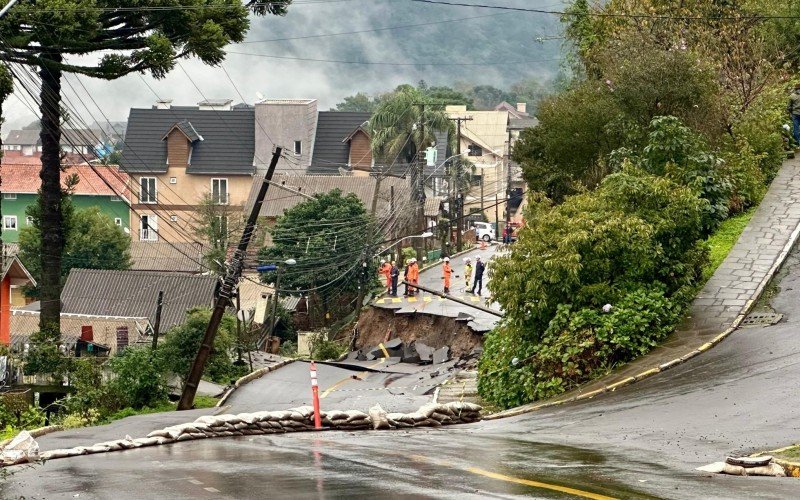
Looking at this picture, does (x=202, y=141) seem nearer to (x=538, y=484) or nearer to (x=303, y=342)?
(x=303, y=342)

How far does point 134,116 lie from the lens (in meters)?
108

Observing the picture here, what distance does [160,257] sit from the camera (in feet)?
282

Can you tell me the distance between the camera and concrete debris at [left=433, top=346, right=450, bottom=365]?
4198 centimetres

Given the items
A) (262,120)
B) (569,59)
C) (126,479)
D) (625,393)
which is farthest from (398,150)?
(126,479)

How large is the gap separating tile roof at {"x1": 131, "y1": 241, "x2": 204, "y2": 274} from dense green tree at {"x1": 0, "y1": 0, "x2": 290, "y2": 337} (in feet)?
139

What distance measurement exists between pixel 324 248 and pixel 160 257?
1072 inches

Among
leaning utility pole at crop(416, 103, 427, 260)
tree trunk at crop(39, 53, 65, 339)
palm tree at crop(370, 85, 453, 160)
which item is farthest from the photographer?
palm tree at crop(370, 85, 453, 160)

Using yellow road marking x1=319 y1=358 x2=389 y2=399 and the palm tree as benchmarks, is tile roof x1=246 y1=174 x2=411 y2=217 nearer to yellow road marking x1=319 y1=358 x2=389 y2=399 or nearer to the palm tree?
the palm tree

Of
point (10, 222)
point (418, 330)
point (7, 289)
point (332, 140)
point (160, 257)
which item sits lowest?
point (418, 330)

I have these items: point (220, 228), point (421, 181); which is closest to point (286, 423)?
point (421, 181)

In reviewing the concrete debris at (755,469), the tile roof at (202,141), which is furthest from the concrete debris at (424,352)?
the tile roof at (202,141)

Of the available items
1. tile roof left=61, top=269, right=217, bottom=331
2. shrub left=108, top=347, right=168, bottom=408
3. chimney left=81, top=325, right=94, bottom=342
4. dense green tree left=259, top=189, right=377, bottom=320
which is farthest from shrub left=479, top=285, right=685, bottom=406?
chimney left=81, top=325, right=94, bottom=342

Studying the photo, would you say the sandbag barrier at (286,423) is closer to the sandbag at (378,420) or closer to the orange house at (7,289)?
the sandbag at (378,420)

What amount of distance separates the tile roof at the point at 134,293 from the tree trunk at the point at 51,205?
20757 millimetres
